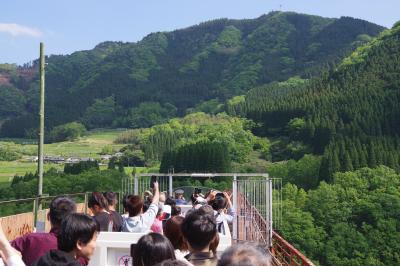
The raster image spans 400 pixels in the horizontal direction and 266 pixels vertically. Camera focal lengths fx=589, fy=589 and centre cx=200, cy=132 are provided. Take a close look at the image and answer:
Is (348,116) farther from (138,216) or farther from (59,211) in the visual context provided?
(59,211)

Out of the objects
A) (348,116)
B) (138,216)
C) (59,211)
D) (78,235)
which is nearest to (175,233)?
(59,211)

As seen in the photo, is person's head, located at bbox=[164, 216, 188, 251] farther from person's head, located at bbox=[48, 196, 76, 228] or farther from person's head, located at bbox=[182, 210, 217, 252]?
person's head, located at bbox=[48, 196, 76, 228]

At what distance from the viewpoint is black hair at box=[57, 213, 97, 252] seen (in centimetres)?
403

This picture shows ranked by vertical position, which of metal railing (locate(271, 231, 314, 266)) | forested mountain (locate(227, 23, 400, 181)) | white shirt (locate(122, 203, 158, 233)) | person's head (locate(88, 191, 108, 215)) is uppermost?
forested mountain (locate(227, 23, 400, 181))

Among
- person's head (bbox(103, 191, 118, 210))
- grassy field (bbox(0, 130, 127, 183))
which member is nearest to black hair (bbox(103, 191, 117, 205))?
person's head (bbox(103, 191, 118, 210))

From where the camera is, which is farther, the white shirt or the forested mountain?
the forested mountain

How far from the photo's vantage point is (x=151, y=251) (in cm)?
379

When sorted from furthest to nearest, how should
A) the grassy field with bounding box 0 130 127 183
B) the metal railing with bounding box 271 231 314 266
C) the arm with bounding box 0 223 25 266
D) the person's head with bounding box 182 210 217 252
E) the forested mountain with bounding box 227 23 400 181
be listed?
the grassy field with bounding box 0 130 127 183 < the forested mountain with bounding box 227 23 400 181 < the metal railing with bounding box 271 231 314 266 < the person's head with bounding box 182 210 217 252 < the arm with bounding box 0 223 25 266

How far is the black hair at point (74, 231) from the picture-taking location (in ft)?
13.2

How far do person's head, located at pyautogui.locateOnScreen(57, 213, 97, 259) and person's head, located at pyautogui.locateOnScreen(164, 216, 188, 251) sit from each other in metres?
0.95

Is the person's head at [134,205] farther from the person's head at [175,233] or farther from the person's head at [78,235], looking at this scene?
the person's head at [78,235]

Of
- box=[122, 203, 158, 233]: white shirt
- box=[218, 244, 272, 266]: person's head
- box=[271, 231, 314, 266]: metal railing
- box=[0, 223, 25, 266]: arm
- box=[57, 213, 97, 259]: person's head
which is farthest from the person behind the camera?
box=[271, 231, 314, 266]: metal railing

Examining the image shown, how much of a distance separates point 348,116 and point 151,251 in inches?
6125

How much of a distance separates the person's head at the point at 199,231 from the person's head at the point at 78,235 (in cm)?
73
